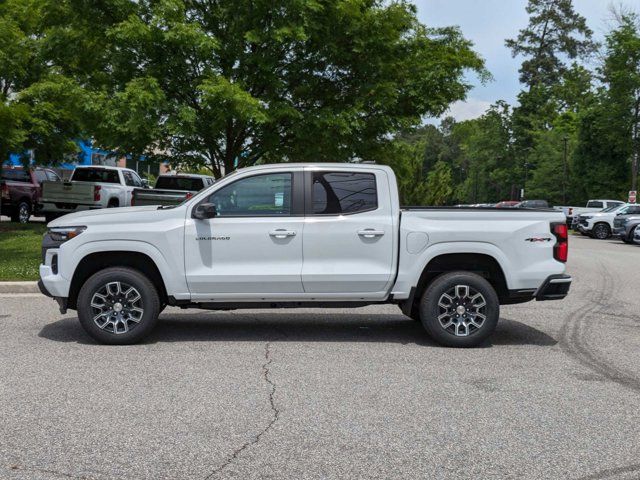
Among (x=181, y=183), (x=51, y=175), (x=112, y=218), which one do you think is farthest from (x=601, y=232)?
(x=112, y=218)

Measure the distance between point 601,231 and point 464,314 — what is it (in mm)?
27937

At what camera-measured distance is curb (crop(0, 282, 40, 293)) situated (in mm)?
10656

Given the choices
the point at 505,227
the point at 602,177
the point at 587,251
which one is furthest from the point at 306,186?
the point at 602,177

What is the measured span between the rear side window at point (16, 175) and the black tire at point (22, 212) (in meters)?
0.92

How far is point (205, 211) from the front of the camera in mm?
7246

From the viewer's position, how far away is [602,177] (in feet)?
179

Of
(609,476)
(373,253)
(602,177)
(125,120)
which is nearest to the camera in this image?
(609,476)

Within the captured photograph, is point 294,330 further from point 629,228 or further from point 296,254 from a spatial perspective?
point 629,228

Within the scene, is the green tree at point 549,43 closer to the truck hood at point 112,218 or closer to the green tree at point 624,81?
the green tree at point 624,81

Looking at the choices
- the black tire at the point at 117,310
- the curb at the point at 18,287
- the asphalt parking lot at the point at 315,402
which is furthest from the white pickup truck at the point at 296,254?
the curb at the point at 18,287

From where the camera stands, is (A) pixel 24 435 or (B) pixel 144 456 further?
(A) pixel 24 435

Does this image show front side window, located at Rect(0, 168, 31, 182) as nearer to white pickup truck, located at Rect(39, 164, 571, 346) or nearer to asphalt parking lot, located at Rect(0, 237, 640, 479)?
asphalt parking lot, located at Rect(0, 237, 640, 479)

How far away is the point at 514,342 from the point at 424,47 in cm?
1307

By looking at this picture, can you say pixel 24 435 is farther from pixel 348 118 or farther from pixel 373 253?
pixel 348 118
